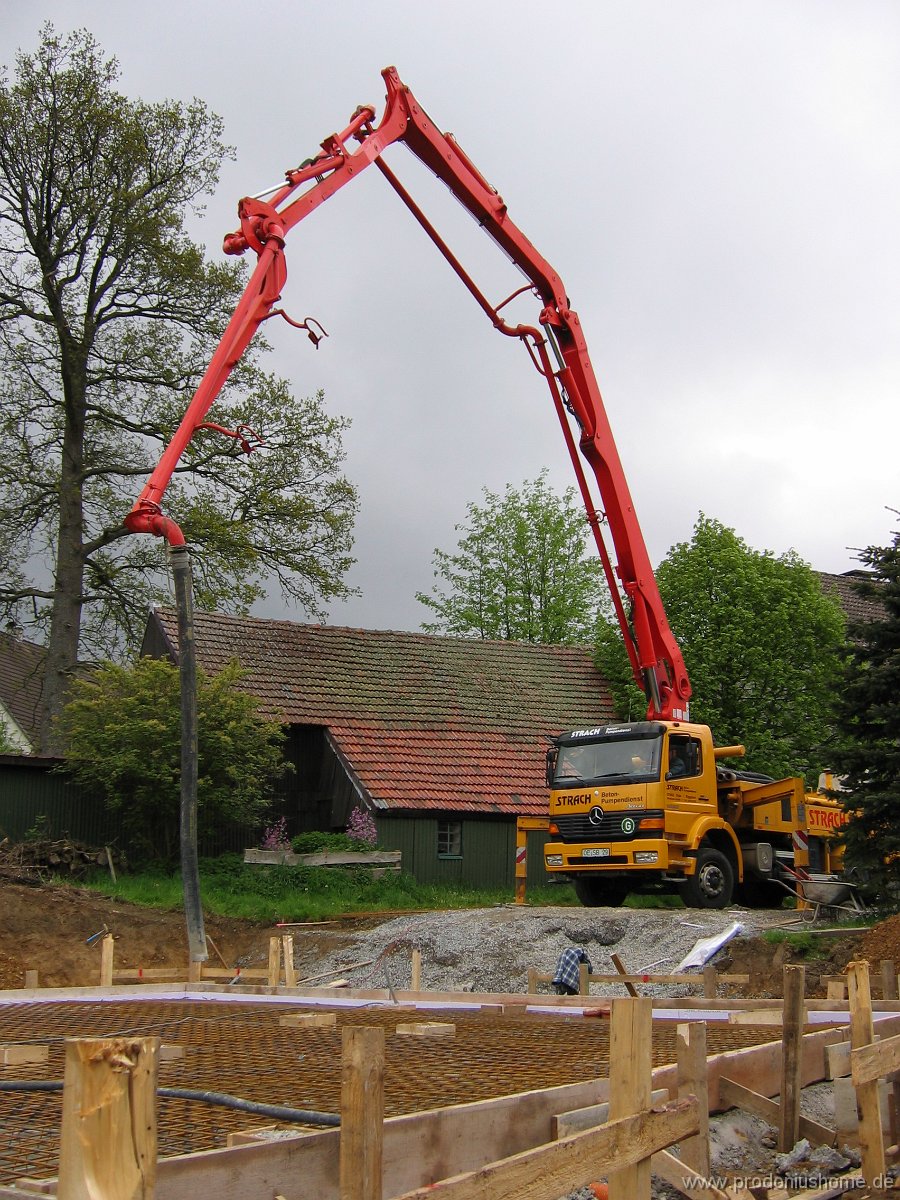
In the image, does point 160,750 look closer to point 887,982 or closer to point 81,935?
point 81,935

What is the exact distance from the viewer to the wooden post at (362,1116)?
152 inches

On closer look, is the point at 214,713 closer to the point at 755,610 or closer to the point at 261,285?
the point at 261,285

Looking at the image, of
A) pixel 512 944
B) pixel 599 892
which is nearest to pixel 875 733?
pixel 599 892

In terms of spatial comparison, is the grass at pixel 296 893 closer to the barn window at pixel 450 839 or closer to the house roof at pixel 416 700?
the barn window at pixel 450 839

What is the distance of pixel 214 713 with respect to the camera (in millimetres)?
23906

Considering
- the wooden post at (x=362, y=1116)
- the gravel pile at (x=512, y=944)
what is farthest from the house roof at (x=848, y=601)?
the wooden post at (x=362, y=1116)

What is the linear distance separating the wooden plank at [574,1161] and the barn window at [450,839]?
2091cm

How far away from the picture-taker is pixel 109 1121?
9.32 ft

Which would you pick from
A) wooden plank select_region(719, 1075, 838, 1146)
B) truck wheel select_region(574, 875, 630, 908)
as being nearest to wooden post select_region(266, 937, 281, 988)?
truck wheel select_region(574, 875, 630, 908)

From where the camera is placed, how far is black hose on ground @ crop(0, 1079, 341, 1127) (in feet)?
15.6

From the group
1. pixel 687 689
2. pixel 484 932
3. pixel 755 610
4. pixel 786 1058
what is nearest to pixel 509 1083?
pixel 786 1058

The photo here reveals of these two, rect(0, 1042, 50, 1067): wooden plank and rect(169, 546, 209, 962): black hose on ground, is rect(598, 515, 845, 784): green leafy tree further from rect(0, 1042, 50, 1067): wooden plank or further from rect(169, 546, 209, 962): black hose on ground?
rect(0, 1042, 50, 1067): wooden plank

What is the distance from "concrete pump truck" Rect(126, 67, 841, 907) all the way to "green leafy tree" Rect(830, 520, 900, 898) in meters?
1.10

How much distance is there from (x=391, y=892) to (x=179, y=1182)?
779 inches
